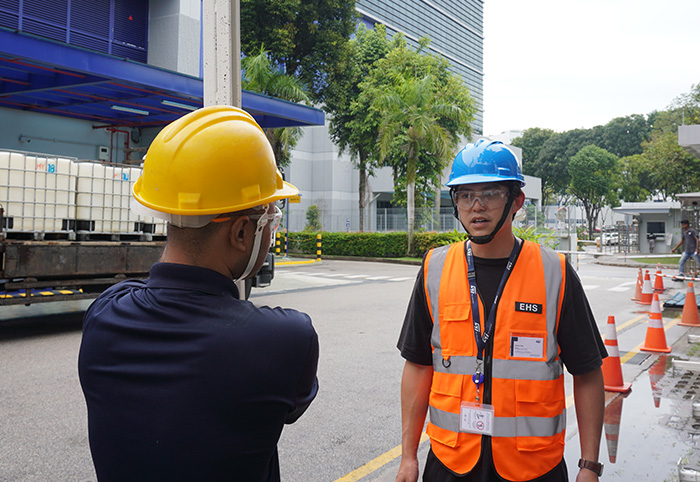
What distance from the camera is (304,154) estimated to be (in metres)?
46.2

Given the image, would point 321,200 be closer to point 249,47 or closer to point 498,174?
point 249,47

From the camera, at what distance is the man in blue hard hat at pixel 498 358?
228 cm

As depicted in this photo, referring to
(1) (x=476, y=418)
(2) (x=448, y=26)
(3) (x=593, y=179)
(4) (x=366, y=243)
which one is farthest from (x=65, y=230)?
(2) (x=448, y=26)

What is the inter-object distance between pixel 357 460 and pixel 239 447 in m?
3.41

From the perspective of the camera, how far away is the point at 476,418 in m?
2.31

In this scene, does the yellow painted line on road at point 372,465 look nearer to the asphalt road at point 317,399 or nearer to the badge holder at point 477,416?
the asphalt road at point 317,399

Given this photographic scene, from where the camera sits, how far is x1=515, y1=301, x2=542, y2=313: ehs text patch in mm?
2364

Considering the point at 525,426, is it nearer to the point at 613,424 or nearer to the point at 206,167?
the point at 206,167

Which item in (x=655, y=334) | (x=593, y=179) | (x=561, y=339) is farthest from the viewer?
(x=593, y=179)

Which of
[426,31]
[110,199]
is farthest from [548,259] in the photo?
[426,31]

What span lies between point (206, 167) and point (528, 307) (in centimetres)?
143

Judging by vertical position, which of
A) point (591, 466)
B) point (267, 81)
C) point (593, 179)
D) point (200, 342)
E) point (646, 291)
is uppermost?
point (593, 179)

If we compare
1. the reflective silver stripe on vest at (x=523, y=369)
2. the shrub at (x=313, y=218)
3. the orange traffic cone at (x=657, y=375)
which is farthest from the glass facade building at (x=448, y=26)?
the reflective silver stripe on vest at (x=523, y=369)

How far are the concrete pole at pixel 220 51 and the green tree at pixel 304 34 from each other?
24.5 meters
